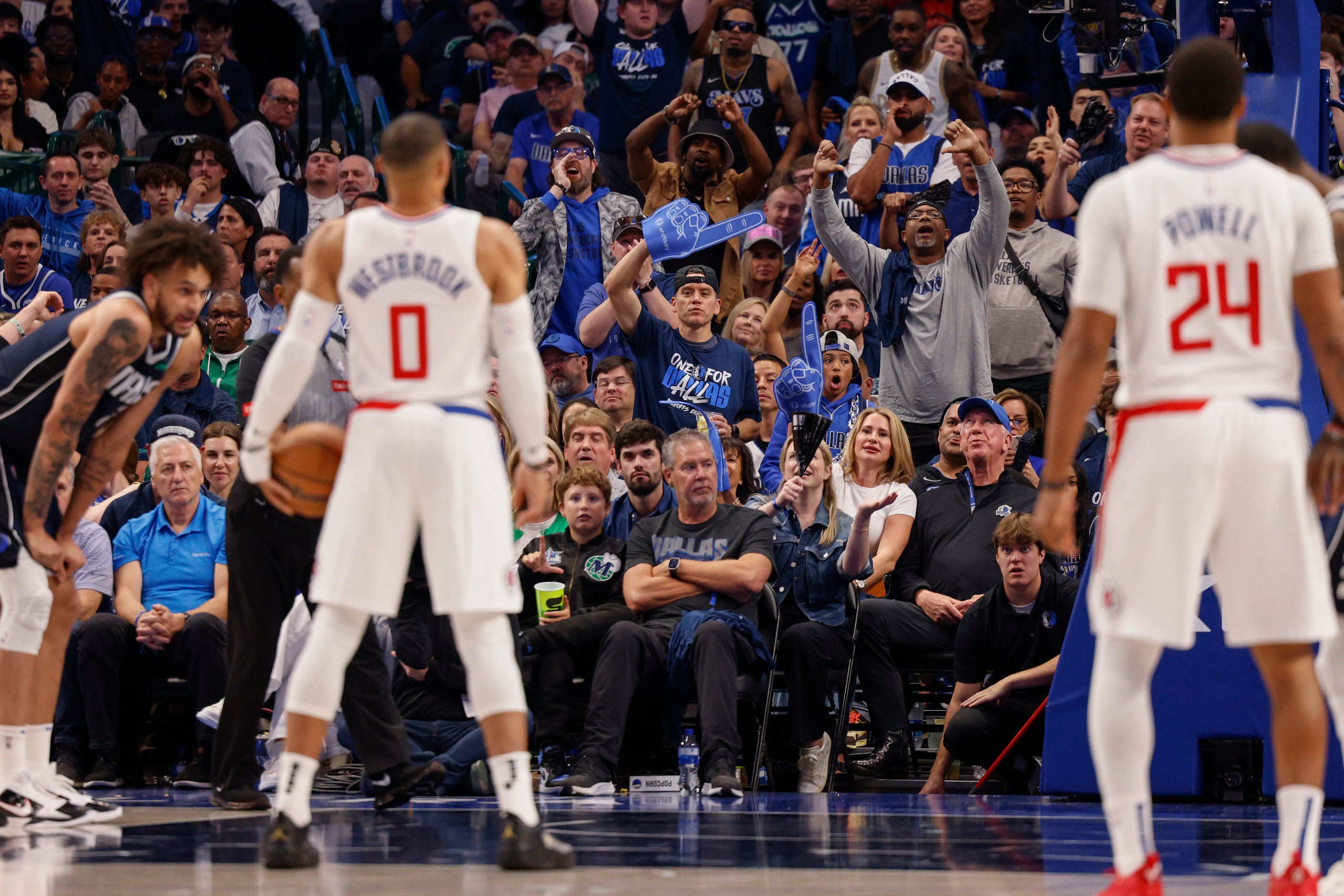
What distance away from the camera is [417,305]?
4883 millimetres

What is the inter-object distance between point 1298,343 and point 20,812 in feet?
18.0

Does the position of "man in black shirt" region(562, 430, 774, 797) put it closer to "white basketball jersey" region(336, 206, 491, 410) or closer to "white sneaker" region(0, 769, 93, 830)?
"white sneaker" region(0, 769, 93, 830)

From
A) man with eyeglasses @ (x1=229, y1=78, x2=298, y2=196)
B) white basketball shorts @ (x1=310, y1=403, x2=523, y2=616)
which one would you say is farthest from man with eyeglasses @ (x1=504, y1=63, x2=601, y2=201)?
white basketball shorts @ (x1=310, y1=403, x2=523, y2=616)

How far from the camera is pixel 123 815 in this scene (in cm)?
675

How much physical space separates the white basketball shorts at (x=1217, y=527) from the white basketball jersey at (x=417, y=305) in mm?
2035

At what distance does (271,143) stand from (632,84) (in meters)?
3.36

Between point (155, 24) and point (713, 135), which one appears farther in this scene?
point (155, 24)

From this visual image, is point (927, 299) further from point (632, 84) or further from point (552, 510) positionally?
point (632, 84)

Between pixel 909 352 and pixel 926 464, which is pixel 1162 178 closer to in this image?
pixel 926 464

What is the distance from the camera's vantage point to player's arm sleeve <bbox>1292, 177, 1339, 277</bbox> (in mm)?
4086

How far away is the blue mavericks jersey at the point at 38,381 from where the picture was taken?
6184mm

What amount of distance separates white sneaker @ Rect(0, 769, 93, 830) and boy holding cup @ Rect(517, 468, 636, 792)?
234 cm

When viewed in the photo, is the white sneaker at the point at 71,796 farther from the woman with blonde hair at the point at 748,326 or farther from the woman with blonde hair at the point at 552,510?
the woman with blonde hair at the point at 748,326

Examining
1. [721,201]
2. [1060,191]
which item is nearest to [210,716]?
[721,201]
